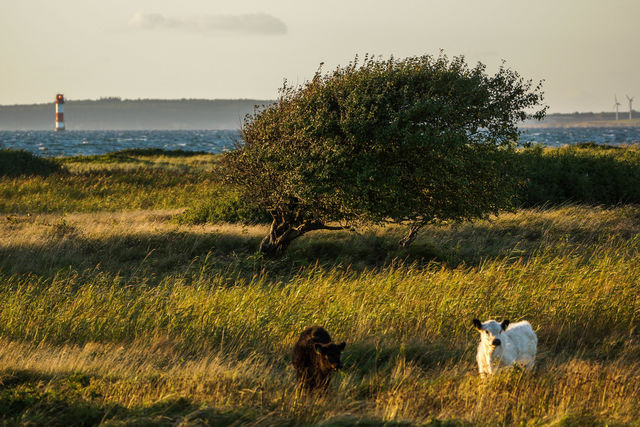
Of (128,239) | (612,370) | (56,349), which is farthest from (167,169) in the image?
(612,370)

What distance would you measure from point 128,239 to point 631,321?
14.5 metres

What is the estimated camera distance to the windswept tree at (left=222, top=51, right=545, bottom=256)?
13703 millimetres

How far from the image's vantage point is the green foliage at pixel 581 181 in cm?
2706

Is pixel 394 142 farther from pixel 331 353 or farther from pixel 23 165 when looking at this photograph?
pixel 23 165

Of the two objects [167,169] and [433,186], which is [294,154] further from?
[167,169]

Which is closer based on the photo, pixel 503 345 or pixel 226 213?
pixel 503 345

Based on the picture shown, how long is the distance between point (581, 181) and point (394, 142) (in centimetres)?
1698

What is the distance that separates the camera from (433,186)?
15.1 metres

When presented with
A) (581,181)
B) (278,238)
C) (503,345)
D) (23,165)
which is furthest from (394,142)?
(23,165)

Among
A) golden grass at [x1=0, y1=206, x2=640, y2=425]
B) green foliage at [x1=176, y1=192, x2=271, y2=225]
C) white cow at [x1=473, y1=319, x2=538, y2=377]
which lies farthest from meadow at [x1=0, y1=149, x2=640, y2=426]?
green foliage at [x1=176, y1=192, x2=271, y2=225]

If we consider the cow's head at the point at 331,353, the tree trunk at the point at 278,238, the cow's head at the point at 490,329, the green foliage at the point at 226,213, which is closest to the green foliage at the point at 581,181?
the green foliage at the point at 226,213

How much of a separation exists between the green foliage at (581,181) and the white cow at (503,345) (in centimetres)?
2040

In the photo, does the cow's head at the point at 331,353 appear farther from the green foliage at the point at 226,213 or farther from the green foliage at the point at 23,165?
the green foliage at the point at 23,165

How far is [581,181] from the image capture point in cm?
2756
